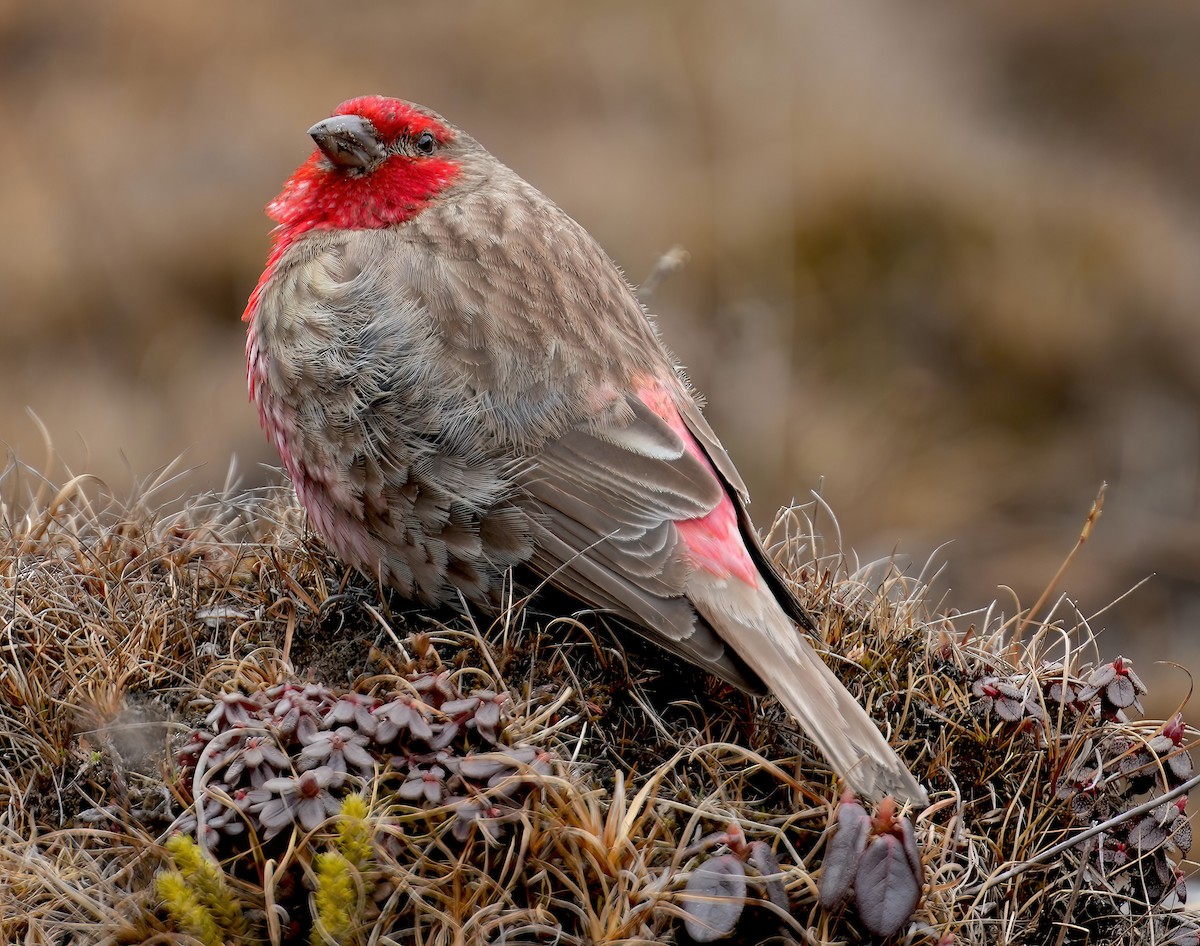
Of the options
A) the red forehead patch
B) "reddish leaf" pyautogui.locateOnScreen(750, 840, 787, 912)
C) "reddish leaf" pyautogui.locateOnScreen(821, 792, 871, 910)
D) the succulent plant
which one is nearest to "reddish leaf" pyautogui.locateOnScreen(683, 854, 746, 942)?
"reddish leaf" pyautogui.locateOnScreen(750, 840, 787, 912)

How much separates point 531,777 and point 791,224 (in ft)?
23.0

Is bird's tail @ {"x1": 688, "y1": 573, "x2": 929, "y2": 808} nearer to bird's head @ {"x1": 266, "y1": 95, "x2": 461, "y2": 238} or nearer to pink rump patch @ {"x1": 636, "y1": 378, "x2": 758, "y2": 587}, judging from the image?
pink rump patch @ {"x1": 636, "y1": 378, "x2": 758, "y2": 587}

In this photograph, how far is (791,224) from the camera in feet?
30.0

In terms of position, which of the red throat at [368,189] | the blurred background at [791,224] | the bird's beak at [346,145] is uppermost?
the bird's beak at [346,145]

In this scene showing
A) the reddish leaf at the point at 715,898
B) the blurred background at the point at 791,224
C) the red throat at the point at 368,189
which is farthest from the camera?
the blurred background at the point at 791,224

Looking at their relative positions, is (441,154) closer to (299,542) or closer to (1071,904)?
(299,542)

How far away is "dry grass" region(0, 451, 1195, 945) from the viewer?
2.53 m

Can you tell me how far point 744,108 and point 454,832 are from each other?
818 cm

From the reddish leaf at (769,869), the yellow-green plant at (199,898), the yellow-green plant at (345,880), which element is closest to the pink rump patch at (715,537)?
the reddish leaf at (769,869)

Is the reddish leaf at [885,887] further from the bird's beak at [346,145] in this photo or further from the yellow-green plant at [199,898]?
the bird's beak at [346,145]

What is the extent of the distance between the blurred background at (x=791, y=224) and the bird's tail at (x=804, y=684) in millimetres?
3886

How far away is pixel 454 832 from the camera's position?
2.56m

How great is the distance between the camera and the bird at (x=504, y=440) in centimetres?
339

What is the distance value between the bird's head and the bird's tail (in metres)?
1.55
